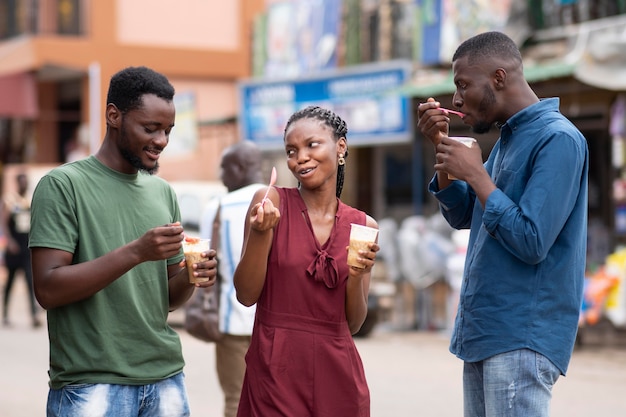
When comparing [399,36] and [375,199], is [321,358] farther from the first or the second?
[375,199]

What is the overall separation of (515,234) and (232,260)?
309 centimetres

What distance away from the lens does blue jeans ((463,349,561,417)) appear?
3639 mm

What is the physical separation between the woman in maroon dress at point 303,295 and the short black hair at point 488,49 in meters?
0.58

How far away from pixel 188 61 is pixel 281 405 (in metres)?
22.2

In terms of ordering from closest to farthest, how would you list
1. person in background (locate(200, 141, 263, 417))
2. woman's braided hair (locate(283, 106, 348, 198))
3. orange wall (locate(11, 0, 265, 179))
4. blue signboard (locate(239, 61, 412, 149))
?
woman's braided hair (locate(283, 106, 348, 198)), person in background (locate(200, 141, 263, 417)), blue signboard (locate(239, 61, 412, 149)), orange wall (locate(11, 0, 265, 179))

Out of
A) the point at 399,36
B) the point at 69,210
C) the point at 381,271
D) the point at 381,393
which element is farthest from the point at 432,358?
the point at 69,210

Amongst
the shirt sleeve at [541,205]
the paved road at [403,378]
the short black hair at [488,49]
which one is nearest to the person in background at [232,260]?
the paved road at [403,378]

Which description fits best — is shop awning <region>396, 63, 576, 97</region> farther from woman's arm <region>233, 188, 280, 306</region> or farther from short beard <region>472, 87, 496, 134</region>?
woman's arm <region>233, 188, 280, 306</region>

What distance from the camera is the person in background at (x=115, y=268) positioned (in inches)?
142

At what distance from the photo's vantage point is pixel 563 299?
3668mm

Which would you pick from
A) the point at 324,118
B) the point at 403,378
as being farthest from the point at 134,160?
the point at 403,378

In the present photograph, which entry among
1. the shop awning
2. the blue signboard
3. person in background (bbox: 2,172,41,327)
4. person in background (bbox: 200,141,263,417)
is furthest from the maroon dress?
person in background (bbox: 2,172,41,327)

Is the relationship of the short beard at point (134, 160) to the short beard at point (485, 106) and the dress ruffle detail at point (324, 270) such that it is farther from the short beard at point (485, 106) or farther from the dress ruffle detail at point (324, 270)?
the short beard at point (485, 106)

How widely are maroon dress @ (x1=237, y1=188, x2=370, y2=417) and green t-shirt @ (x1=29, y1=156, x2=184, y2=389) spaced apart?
0.38 metres
